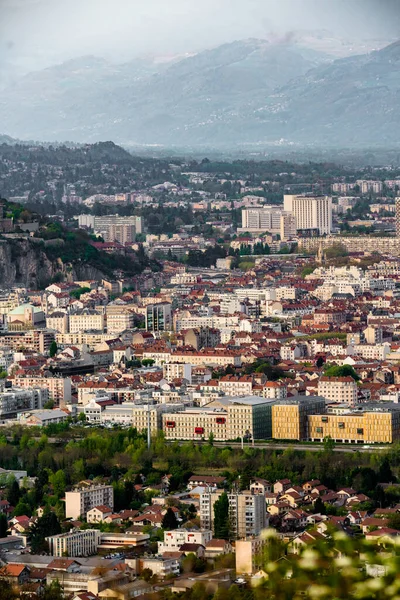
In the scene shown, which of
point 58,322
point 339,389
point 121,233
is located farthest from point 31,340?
point 121,233

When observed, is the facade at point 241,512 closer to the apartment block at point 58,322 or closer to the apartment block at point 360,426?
the apartment block at point 360,426

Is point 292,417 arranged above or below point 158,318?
above

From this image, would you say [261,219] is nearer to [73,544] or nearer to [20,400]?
[20,400]

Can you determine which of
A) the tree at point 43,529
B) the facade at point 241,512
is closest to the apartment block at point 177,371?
the facade at point 241,512

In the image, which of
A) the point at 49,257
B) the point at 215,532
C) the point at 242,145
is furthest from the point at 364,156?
the point at 215,532

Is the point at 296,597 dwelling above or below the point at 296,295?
above

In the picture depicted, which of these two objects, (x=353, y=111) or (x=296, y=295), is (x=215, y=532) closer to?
(x=296, y=295)

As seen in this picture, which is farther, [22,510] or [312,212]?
[312,212]
